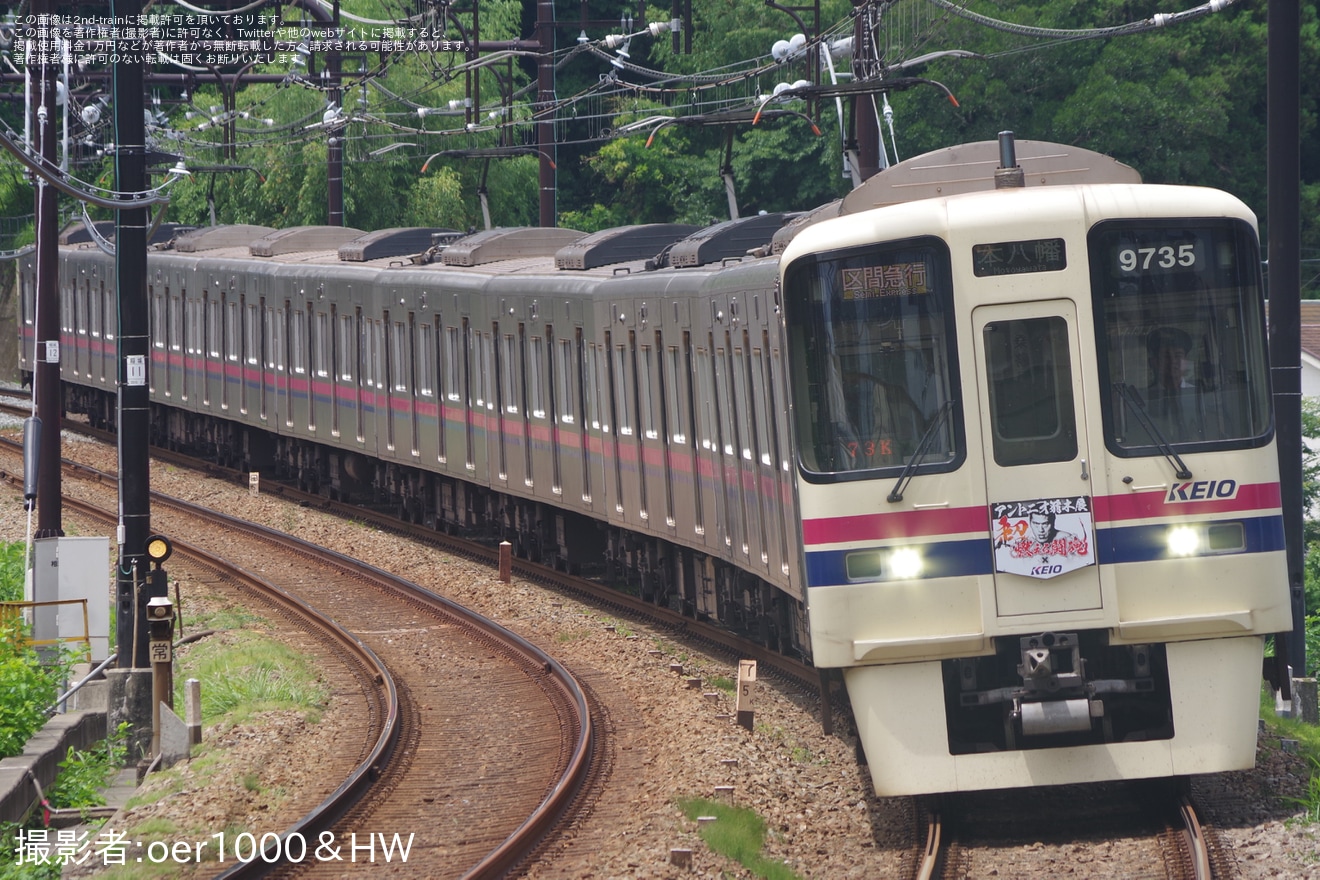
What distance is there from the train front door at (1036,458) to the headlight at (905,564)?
332 millimetres

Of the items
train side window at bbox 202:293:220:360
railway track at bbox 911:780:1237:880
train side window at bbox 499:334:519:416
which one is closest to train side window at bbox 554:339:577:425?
train side window at bbox 499:334:519:416

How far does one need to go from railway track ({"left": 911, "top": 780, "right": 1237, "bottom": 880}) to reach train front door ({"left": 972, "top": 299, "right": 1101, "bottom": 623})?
3.24 feet

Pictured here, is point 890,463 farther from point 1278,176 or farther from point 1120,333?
point 1278,176

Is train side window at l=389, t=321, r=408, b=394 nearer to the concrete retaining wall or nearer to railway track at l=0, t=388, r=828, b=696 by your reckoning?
railway track at l=0, t=388, r=828, b=696

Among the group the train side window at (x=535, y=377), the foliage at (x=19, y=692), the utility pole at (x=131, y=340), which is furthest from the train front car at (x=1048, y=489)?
the train side window at (x=535, y=377)

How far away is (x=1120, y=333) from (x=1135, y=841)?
2.15 m

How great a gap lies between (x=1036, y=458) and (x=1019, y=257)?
86 cm

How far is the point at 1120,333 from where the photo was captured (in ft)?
27.9

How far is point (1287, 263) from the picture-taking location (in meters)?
12.0

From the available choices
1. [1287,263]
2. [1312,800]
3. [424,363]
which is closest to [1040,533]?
[1312,800]

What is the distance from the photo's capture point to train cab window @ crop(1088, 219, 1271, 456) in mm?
8500

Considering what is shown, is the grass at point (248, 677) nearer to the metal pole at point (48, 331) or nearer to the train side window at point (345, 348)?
the metal pole at point (48, 331)

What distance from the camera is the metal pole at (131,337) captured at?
1470 cm

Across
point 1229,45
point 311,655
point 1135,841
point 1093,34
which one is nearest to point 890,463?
point 1135,841
